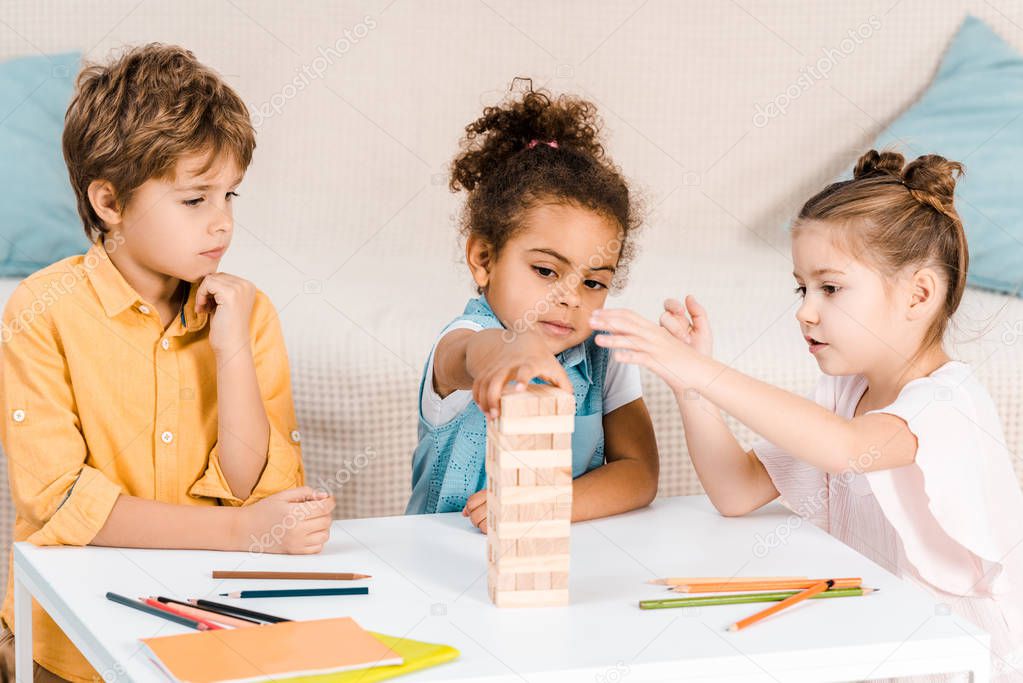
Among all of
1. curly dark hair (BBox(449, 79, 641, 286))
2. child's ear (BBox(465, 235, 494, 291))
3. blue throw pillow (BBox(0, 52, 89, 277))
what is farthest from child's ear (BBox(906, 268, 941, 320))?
blue throw pillow (BBox(0, 52, 89, 277))

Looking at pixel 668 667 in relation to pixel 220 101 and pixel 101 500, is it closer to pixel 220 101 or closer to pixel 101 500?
pixel 101 500

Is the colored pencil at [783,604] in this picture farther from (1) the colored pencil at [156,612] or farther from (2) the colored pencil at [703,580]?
(1) the colored pencil at [156,612]

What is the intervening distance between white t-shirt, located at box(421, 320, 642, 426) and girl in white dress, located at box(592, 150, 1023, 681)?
16 centimetres

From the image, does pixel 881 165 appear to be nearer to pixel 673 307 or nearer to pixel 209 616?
pixel 673 307

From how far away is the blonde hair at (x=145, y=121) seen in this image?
1.29m

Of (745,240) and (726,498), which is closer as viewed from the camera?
(726,498)

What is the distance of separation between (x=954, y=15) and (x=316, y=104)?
1279mm

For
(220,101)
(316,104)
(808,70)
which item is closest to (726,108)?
(808,70)

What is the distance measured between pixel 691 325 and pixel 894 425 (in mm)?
225

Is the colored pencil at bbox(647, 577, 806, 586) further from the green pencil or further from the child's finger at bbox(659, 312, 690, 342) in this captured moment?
the child's finger at bbox(659, 312, 690, 342)

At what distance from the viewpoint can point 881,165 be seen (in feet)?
4.55

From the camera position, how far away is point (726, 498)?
1273 millimetres

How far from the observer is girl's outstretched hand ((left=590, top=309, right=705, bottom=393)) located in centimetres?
106

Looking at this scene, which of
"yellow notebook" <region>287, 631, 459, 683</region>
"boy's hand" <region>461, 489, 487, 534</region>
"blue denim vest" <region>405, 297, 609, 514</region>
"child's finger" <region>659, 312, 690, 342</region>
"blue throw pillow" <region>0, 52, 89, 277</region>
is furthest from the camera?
"blue throw pillow" <region>0, 52, 89, 277</region>
